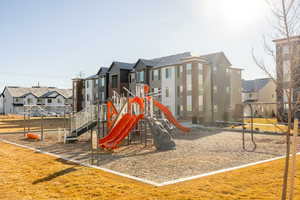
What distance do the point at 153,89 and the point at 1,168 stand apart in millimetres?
32101

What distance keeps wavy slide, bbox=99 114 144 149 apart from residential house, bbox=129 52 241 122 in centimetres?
1828

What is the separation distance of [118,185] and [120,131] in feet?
27.0

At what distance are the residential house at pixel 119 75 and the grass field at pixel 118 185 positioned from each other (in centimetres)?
3586

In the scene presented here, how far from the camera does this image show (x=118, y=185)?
25.5 ft

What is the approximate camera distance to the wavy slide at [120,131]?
14.8m

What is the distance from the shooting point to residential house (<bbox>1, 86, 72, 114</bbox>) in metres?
77.5

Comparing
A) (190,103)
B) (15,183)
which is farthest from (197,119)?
(15,183)

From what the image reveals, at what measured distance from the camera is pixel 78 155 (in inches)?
532

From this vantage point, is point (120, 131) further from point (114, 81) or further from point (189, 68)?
point (114, 81)

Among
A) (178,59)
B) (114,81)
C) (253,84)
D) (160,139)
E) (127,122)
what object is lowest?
(160,139)

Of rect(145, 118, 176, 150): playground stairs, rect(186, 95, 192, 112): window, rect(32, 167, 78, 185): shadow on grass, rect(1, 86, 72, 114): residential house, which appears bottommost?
rect(32, 167, 78, 185): shadow on grass

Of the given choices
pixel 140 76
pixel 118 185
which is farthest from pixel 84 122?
pixel 140 76

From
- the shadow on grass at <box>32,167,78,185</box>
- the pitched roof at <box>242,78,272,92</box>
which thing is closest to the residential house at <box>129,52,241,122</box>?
the pitched roof at <box>242,78,272,92</box>

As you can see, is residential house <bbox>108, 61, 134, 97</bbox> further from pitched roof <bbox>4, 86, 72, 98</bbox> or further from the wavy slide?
pitched roof <bbox>4, 86, 72, 98</bbox>
